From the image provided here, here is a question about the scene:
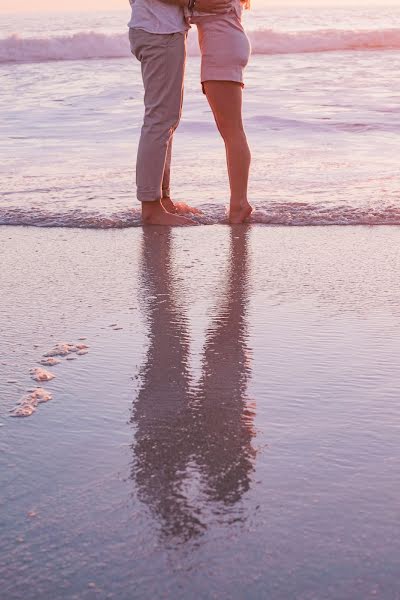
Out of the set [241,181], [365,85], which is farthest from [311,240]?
[365,85]

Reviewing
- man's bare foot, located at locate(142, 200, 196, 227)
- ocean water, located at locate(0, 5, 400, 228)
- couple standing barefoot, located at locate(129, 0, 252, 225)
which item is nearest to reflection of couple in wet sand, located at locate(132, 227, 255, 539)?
man's bare foot, located at locate(142, 200, 196, 227)

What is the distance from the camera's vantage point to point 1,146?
722 centimetres

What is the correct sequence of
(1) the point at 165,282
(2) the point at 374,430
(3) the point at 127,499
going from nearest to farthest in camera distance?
(3) the point at 127,499, (2) the point at 374,430, (1) the point at 165,282

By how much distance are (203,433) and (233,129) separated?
2722 mm

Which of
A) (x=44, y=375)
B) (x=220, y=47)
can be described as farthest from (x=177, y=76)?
(x=44, y=375)

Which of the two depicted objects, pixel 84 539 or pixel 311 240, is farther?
pixel 311 240

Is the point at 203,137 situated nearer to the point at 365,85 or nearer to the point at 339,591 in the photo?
the point at 365,85

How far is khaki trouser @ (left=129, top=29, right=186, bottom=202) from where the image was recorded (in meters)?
4.25

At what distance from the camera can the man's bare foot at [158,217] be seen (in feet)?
14.0

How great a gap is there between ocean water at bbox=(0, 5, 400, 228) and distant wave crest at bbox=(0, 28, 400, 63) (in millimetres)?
3569

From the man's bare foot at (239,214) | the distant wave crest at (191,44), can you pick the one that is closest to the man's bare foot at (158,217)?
the man's bare foot at (239,214)

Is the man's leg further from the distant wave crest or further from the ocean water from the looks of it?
the distant wave crest

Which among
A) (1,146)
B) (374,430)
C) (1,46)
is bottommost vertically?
(1,46)

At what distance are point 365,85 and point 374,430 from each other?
1042cm
